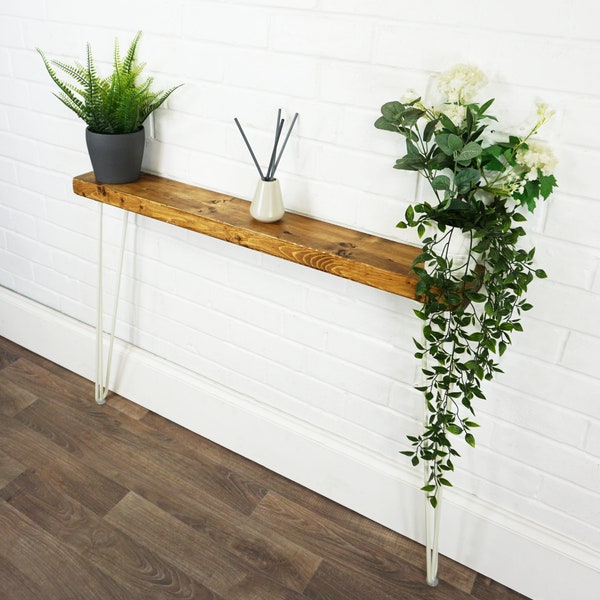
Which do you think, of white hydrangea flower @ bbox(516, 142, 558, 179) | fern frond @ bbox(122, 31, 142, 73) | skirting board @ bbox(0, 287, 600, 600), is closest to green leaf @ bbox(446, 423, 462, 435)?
skirting board @ bbox(0, 287, 600, 600)

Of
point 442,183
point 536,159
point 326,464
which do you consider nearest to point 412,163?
point 442,183

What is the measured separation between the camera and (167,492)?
5.65 feet

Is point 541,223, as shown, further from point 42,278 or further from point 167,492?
point 42,278

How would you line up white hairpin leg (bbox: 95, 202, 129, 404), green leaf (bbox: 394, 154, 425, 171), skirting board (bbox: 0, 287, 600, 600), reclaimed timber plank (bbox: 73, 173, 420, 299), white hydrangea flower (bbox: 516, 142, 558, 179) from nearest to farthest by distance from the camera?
white hydrangea flower (bbox: 516, 142, 558, 179) → green leaf (bbox: 394, 154, 425, 171) → reclaimed timber plank (bbox: 73, 173, 420, 299) → skirting board (bbox: 0, 287, 600, 600) → white hairpin leg (bbox: 95, 202, 129, 404)

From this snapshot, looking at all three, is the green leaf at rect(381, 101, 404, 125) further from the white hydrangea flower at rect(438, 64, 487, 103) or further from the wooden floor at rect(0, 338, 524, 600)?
the wooden floor at rect(0, 338, 524, 600)

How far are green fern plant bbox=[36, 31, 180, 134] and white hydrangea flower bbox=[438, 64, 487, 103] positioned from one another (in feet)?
2.19

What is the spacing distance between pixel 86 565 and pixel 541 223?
4.20 feet

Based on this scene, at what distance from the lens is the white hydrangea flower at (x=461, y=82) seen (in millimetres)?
1045

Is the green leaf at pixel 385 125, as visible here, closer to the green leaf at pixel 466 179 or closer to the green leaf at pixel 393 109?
the green leaf at pixel 393 109

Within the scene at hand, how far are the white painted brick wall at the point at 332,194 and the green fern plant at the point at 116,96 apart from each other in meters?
0.06

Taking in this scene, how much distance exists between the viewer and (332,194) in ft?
4.57

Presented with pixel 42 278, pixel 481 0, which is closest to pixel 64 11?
pixel 42 278

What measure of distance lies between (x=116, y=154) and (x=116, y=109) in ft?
0.34

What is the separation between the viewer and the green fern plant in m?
1.47
